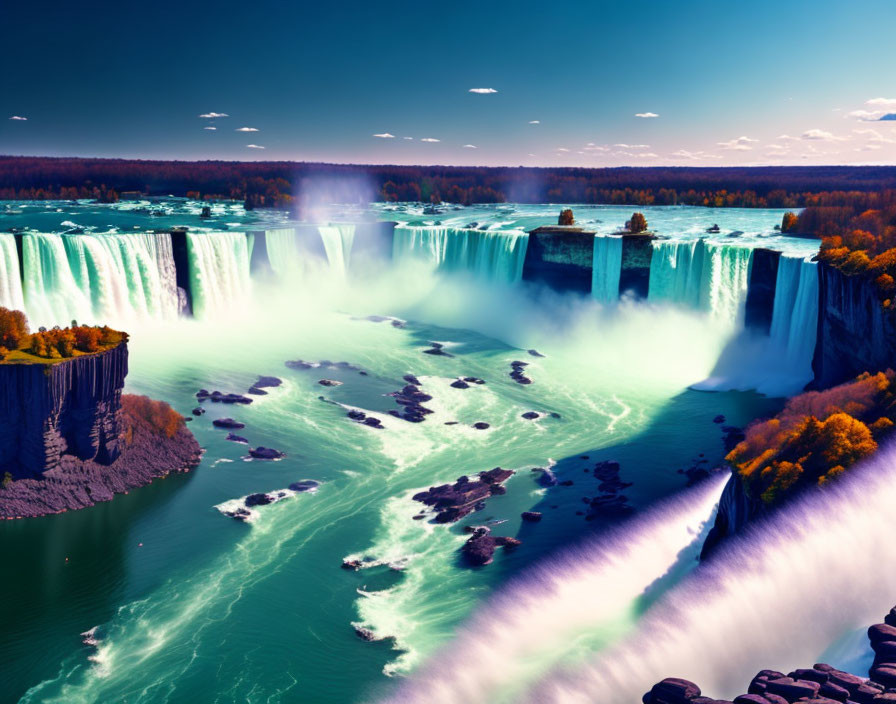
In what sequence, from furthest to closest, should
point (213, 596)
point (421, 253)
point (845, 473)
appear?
point (421, 253), point (213, 596), point (845, 473)

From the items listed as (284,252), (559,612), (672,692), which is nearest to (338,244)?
(284,252)

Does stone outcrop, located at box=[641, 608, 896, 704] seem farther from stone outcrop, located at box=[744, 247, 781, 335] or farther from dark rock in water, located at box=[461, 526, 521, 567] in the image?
stone outcrop, located at box=[744, 247, 781, 335]

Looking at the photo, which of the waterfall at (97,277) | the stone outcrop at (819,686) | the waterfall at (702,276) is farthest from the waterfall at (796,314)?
the waterfall at (97,277)

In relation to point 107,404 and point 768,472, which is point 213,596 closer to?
point 107,404

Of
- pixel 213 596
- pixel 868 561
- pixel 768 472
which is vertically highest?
pixel 768 472

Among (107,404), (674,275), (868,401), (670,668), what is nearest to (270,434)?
(107,404)

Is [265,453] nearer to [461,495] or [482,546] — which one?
[461,495]
